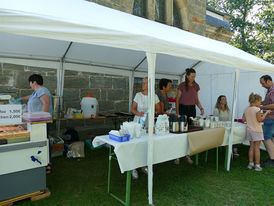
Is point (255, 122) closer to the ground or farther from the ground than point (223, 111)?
closer to the ground

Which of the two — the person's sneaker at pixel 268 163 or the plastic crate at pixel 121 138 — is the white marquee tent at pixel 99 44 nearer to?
the plastic crate at pixel 121 138

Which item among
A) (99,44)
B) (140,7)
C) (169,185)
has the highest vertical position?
(140,7)

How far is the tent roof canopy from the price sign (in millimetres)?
713

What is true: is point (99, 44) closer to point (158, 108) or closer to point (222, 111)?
point (158, 108)

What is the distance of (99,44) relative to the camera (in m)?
1.86

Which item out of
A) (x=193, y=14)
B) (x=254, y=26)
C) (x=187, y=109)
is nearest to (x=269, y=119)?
(x=187, y=109)

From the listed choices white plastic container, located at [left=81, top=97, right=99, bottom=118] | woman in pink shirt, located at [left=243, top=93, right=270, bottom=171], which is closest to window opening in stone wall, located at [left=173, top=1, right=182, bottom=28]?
white plastic container, located at [left=81, top=97, right=99, bottom=118]

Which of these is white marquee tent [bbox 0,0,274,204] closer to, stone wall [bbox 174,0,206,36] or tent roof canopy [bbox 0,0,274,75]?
tent roof canopy [bbox 0,0,274,75]

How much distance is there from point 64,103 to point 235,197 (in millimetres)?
3576

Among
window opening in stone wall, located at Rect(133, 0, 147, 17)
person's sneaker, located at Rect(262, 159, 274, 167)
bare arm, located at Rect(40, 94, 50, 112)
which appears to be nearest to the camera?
bare arm, located at Rect(40, 94, 50, 112)

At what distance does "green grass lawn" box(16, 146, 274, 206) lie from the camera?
2.40 meters

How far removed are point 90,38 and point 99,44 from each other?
4.0 inches

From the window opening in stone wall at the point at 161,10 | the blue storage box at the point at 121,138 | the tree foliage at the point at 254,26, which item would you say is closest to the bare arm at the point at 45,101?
the blue storage box at the point at 121,138

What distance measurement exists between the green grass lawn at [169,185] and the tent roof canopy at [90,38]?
1682 millimetres
